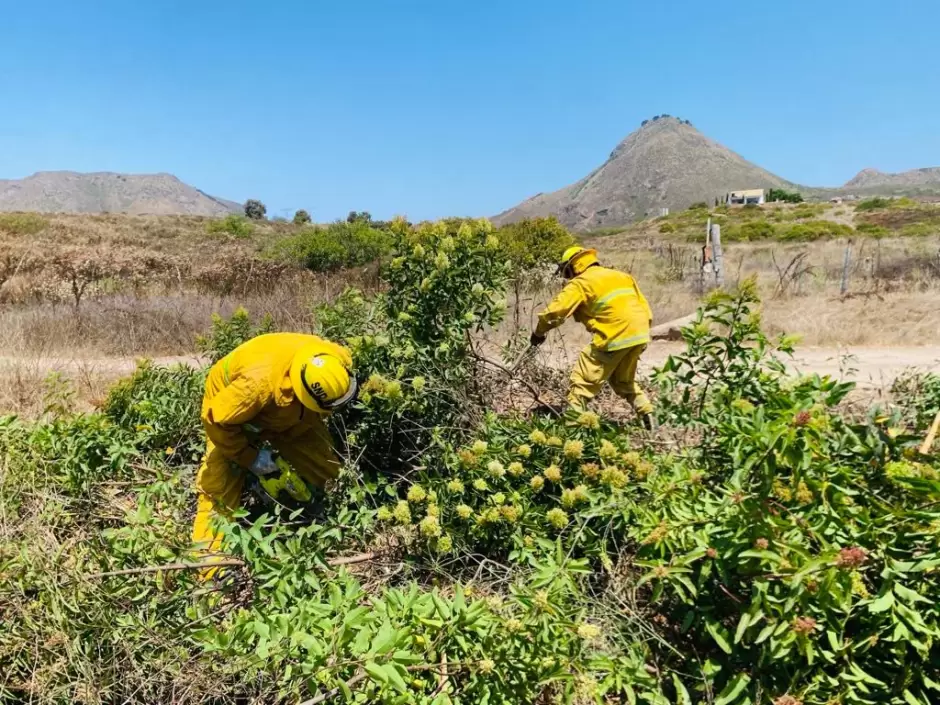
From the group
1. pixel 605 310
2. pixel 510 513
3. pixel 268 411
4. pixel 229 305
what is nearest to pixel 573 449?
pixel 510 513

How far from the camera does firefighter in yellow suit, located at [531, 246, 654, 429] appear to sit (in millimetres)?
3961

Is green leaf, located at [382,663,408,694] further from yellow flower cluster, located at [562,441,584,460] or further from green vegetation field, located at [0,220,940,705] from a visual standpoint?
yellow flower cluster, located at [562,441,584,460]

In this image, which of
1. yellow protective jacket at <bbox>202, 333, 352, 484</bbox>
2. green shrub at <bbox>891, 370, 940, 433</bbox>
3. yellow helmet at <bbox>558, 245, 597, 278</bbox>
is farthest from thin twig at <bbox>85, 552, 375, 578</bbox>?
yellow helmet at <bbox>558, 245, 597, 278</bbox>

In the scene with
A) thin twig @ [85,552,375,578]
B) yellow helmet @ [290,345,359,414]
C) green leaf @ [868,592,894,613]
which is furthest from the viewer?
yellow helmet @ [290,345,359,414]

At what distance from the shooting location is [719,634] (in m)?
1.76

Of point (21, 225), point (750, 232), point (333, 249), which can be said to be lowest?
point (750, 232)

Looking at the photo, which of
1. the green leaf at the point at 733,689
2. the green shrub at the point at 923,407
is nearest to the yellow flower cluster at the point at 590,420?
the green leaf at the point at 733,689

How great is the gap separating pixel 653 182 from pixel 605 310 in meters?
127

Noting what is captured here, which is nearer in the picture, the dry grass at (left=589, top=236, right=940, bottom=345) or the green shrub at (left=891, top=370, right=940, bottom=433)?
the green shrub at (left=891, top=370, right=940, bottom=433)

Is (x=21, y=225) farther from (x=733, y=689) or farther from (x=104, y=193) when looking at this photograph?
(x=104, y=193)

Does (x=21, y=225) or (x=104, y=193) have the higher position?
(x=104, y=193)

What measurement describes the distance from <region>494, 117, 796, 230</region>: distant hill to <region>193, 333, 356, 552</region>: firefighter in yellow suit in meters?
89.5

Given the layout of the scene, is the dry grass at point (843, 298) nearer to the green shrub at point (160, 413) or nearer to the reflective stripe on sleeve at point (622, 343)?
the reflective stripe on sleeve at point (622, 343)

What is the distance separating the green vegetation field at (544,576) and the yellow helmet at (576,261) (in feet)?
5.31
